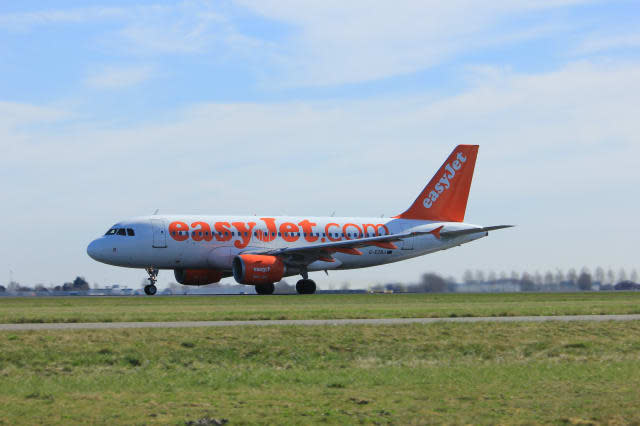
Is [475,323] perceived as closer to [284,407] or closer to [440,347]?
[440,347]

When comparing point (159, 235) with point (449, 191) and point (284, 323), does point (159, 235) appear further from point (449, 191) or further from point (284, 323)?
point (284, 323)

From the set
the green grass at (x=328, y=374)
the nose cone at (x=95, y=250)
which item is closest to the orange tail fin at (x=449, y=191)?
the nose cone at (x=95, y=250)

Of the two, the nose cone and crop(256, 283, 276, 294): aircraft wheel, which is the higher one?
the nose cone

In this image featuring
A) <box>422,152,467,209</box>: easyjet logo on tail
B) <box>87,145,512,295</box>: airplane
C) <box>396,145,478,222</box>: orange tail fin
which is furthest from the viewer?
<box>422,152,467,209</box>: easyjet logo on tail

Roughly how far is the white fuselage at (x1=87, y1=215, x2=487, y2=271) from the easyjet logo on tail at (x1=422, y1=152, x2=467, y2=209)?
10.1 feet

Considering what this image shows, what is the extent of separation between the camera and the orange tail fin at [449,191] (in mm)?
58812

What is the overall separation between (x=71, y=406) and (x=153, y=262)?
3596cm

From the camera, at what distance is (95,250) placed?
160 feet

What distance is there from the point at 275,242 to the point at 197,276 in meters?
4.99

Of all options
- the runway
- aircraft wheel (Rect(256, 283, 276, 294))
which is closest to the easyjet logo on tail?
aircraft wheel (Rect(256, 283, 276, 294))

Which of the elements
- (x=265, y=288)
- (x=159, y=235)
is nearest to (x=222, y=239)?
(x=159, y=235)

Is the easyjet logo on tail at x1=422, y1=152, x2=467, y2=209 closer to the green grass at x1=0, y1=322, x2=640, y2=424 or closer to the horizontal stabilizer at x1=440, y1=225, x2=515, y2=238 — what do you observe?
the horizontal stabilizer at x1=440, y1=225, x2=515, y2=238

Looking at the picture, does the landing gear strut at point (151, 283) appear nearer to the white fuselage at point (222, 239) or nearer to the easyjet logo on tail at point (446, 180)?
the white fuselage at point (222, 239)

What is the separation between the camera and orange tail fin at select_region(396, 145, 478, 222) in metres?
58.8
